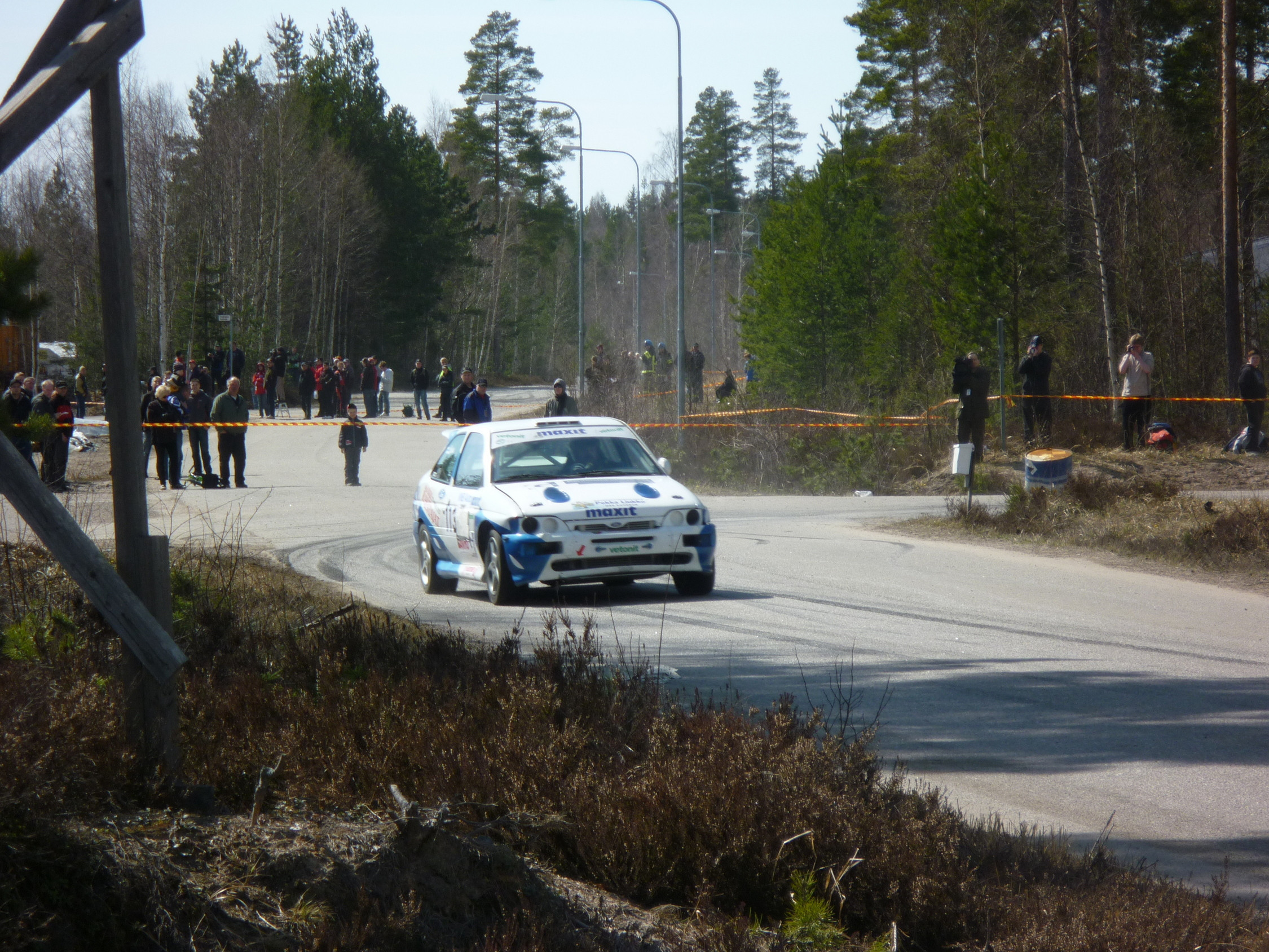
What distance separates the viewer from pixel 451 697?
19.0ft

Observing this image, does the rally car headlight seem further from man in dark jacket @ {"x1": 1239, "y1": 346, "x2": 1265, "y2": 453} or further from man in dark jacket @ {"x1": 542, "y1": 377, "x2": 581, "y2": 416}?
man in dark jacket @ {"x1": 1239, "y1": 346, "x2": 1265, "y2": 453}

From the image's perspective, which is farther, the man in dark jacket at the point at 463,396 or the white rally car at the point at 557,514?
the man in dark jacket at the point at 463,396

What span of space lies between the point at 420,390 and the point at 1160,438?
29.8 metres

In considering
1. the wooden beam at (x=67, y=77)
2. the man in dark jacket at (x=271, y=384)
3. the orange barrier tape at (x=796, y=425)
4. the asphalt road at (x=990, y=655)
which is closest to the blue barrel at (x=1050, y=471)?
the asphalt road at (x=990, y=655)

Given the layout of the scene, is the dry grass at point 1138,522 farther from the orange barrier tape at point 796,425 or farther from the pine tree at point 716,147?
the pine tree at point 716,147

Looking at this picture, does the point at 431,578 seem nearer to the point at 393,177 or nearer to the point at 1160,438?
the point at 1160,438

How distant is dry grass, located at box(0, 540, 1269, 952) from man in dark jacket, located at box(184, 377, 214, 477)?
68.2ft

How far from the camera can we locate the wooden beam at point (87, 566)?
4176mm

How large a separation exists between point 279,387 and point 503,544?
4279cm

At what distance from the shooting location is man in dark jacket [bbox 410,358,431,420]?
47.9 metres

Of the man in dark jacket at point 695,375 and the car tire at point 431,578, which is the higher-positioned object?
the man in dark jacket at point 695,375

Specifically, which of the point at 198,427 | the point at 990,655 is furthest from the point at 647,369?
the point at 990,655

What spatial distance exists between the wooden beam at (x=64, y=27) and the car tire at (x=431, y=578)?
351 inches

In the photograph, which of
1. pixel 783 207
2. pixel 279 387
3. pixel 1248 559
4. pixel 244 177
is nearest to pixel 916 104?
pixel 783 207
